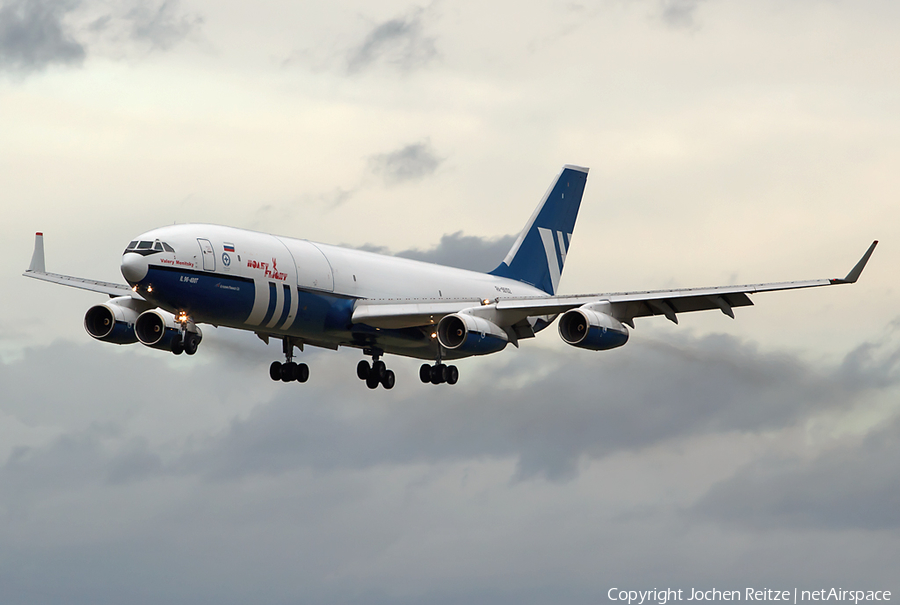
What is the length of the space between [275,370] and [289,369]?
0.78 m

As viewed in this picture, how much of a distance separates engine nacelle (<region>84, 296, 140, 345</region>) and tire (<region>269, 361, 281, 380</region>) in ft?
26.0

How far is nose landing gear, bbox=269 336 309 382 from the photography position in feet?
205

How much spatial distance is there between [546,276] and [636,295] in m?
19.1

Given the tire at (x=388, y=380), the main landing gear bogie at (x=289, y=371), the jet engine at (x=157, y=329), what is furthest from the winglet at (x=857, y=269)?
the jet engine at (x=157, y=329)

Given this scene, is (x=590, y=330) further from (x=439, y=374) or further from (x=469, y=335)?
(x=439, y=374)

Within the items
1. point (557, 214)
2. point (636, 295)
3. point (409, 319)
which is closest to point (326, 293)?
point (409, 319)

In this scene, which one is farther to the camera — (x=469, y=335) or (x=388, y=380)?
(x=388, y=380)

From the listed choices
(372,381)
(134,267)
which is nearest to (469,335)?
(372,381)

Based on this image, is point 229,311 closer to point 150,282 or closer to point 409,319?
point 150,282

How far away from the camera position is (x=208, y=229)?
171 ft

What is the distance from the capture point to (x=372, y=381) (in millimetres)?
63969

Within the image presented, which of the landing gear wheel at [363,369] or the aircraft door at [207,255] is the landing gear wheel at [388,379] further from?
the aircraft door at [207,255]

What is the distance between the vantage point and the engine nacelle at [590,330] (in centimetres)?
5388

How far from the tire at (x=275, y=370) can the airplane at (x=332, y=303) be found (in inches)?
2.4
